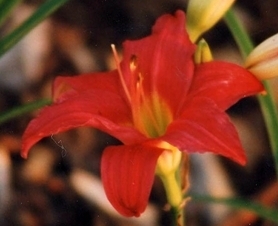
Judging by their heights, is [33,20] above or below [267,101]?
above

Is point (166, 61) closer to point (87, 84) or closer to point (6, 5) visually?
point (87, 84)

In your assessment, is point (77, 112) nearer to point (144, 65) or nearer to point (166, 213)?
point (144, 65)

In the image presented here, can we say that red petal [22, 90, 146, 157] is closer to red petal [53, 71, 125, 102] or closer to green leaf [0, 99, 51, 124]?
red petal [53, 71, 125, 102]

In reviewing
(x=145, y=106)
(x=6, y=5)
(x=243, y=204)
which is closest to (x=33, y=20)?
(x=6, y=5)

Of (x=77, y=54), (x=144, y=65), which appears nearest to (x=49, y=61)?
(x=77, y=54)

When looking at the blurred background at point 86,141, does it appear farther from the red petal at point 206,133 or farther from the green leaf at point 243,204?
the red petal at point 206,133

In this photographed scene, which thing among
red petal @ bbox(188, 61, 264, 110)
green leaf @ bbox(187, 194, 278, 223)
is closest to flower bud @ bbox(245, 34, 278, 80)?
red petal @ bbox(188, 61, 264, 110)
